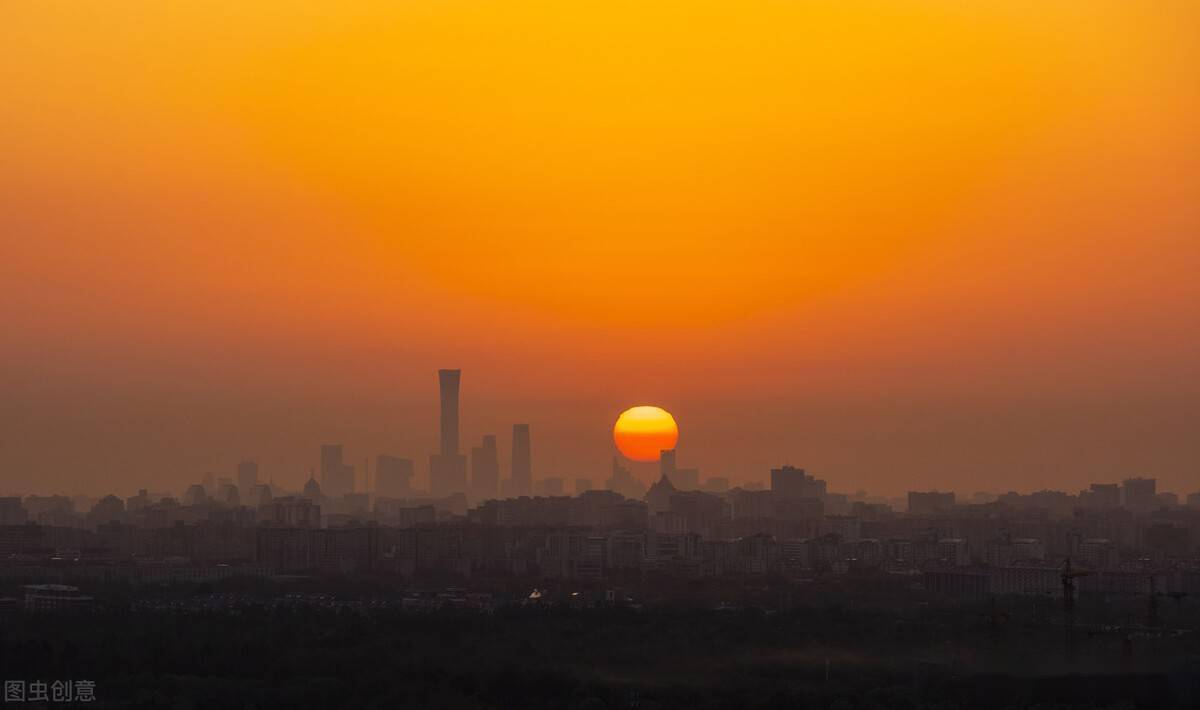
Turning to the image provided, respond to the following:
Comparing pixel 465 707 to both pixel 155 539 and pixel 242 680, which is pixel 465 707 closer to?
pixel 242 680

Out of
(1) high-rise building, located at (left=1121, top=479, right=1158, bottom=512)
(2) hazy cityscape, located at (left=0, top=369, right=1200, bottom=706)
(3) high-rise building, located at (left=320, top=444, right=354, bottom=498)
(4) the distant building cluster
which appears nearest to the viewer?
(2) hazy cityscape, located at (left=0, top=369, right=1200, bottom=706)

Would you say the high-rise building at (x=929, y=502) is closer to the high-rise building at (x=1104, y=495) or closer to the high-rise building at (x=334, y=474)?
the high-rise building at (x=1104, y=495)

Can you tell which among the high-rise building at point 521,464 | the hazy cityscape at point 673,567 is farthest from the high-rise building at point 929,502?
the high-rise building at point 521,464

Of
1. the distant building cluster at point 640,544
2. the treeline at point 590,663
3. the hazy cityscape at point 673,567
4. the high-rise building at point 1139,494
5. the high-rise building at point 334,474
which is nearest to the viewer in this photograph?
the treeline at point 590,663

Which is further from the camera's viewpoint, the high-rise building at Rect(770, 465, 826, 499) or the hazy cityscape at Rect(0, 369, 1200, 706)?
the high-rise building at Rect(770, 465, 826, 499)

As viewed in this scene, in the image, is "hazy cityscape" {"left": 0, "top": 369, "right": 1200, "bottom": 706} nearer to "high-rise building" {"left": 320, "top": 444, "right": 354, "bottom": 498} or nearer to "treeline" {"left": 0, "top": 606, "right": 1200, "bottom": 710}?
"treeline" {"left": 0, "top": 606, "right": 1200, "bottom": 710}

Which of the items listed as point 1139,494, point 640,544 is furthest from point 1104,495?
point 640,544

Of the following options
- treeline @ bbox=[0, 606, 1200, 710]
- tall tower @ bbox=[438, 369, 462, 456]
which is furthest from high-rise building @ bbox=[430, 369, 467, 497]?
treeline @ bbox=[0, 606, 1200, 710]
